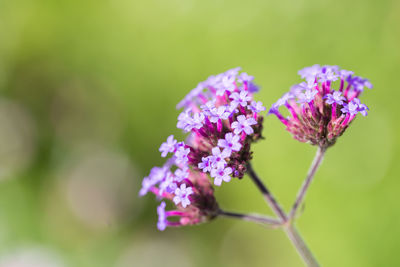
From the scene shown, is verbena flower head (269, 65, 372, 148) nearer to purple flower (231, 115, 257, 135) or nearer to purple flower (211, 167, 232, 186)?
purple flower (231, 115, 257, 135)

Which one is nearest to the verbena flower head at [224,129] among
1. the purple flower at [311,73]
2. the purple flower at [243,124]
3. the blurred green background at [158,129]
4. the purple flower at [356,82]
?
the purple flower at [243,124]

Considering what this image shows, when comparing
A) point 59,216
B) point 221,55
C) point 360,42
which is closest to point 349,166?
point 360,42

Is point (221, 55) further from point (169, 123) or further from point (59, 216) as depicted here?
point (59, 216)

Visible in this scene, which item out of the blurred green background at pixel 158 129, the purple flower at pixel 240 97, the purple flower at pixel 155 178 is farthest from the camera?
the blurred green background at pixel 158 129

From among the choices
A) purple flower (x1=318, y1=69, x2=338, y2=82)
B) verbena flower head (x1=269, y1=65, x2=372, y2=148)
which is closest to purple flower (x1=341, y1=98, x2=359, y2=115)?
verbena flower head (x1=269, y1=65, x2=372, y2=148)

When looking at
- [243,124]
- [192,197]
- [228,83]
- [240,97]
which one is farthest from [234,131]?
[192,197]

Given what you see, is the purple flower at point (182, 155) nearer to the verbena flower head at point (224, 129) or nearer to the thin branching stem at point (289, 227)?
the verbena flower head at point (224, 129)

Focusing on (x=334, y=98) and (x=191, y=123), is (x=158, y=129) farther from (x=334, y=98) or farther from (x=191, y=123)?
(x=334, y=98)
